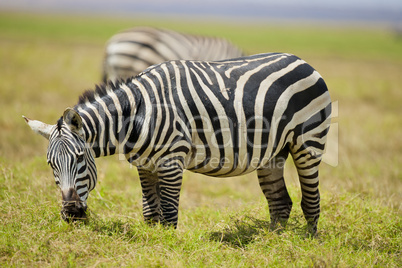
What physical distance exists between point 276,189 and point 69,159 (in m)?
2.70

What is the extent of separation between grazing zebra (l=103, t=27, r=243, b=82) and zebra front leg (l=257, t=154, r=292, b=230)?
229 inches

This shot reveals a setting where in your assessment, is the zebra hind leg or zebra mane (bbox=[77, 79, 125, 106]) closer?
zebra mane (bbox=[77, 79, 125, 106])

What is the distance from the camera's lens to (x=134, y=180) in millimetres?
7672

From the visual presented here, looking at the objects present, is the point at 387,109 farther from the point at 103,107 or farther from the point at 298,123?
the point at 103,107

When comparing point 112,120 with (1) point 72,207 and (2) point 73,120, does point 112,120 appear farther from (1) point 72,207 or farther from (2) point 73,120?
(1) point 72,207

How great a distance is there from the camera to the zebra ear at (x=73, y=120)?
3942 millimetres

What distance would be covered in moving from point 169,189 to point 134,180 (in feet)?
10.6

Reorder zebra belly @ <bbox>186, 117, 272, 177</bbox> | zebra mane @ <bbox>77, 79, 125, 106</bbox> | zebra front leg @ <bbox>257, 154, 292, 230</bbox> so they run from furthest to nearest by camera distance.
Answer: zebra front leg @ <bbox>257, 154, 292, 230</bbox>
zebra belly @ <bbox>186, 117, 272, 177</bbox>
zebra mane @ <bbox>77, 79, 125, 106</bbox>

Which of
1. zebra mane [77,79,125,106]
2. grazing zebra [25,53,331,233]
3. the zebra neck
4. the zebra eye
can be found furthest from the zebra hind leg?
the zebra eye

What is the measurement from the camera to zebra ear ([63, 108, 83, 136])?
394cm

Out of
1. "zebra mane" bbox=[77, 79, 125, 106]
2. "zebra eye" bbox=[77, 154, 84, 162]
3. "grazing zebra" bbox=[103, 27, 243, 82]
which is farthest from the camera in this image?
"grazing zebra" bbox=[103, 27, 243, 82]

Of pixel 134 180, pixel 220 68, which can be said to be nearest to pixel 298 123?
pixel 220 68

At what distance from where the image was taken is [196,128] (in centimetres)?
465

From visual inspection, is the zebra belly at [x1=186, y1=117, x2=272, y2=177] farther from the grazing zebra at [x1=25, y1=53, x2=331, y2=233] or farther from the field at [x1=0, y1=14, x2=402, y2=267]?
the field at [x1=0, y1=14, x2=402, y2=267]
